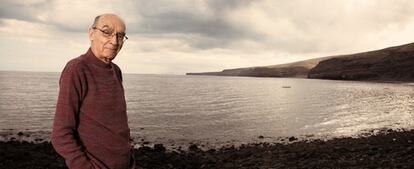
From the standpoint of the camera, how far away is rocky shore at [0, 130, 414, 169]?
58.2 ft

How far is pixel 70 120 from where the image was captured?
3902 millimetres

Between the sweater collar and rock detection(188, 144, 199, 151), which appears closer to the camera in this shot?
the sweater collar

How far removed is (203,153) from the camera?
23.3m

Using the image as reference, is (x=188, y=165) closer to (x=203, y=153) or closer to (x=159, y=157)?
(x=159, y=157)

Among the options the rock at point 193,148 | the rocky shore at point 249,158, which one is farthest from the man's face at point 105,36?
the rock at point 193,148

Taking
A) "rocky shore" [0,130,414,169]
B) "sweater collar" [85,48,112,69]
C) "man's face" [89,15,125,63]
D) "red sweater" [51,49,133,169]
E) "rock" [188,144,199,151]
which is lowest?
"rock" [188,144,199,151]

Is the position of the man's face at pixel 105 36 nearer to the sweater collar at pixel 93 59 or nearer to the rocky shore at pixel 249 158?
the sweater collar at pixel 93 59

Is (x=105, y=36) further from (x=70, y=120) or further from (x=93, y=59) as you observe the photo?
(x=70, y=120)

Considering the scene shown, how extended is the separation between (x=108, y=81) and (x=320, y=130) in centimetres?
3457

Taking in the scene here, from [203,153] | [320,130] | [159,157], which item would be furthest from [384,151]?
[320,130]

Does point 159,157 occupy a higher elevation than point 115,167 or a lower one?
lower

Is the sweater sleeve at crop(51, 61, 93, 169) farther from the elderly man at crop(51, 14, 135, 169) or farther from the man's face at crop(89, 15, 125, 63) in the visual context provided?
the man's face at crop(89, 15, 125, 63)

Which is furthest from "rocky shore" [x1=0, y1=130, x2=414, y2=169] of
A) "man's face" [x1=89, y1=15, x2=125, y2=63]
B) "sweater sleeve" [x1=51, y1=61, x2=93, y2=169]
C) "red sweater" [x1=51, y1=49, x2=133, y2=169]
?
"sweater sleeve" [x1=51, y1=61, x2=93, y2=169]

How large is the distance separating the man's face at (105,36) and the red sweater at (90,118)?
83 millimetres
